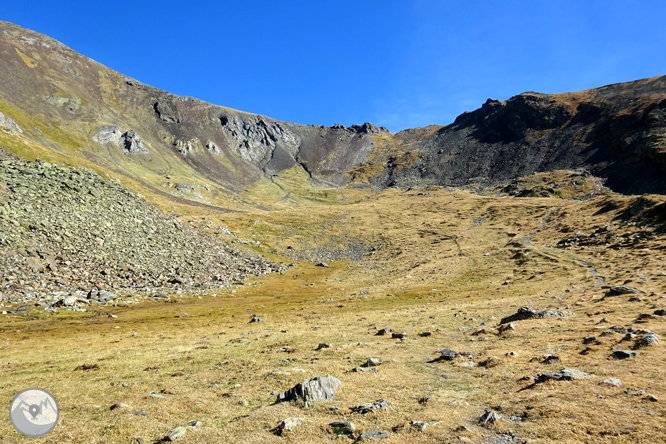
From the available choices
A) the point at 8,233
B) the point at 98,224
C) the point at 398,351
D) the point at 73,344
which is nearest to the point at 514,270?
the point at 398,351

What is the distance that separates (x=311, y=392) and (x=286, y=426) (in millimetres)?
3084

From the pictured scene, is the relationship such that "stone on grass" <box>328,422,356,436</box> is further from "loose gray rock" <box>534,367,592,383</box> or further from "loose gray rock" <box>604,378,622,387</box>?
"loose gray rock" <box>604,378,622,387</box>

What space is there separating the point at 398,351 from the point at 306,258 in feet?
246

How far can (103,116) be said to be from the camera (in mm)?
197500

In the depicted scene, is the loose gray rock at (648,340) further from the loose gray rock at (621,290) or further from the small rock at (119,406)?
the small rock at (119,406)

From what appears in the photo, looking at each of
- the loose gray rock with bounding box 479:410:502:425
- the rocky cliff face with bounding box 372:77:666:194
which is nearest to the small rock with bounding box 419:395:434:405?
the loose gray rock with bounding box 479:410:502:425

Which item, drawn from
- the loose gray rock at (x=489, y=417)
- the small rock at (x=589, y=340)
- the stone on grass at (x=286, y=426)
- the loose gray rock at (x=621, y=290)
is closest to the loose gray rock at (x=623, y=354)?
the small rock at (x=589, y=340)

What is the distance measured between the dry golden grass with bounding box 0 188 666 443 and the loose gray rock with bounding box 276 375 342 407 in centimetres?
65

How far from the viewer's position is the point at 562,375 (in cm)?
1480

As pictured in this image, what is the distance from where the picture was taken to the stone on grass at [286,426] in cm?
1240

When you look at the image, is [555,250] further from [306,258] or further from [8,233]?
[8,233]

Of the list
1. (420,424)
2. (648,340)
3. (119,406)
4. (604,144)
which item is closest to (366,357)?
(420,424)

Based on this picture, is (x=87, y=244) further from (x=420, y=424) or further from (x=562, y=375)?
(x=562, y=375)

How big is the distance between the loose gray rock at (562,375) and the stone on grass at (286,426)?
10.1 meters
